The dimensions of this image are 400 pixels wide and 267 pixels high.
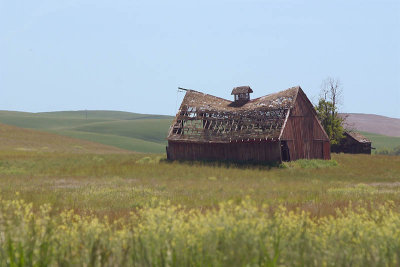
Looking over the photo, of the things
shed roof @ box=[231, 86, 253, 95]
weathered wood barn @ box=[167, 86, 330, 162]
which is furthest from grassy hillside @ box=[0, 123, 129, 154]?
shed roof @ box=[231, 86, 253, 95]

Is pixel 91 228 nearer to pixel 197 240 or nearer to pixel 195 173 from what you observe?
pixel 197 240

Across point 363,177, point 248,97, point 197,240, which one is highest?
point 248,97

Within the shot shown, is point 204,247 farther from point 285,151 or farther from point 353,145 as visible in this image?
point 353,145

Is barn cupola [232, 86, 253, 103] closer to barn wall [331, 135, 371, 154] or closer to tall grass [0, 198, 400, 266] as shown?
barn wall [331, 135, 371, 154]

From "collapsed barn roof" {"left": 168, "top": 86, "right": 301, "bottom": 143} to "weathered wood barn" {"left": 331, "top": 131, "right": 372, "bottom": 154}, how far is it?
29070 mm

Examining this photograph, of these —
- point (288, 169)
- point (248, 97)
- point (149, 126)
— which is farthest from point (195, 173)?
point (149, 126)

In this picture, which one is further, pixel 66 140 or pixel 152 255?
pixel 66 140

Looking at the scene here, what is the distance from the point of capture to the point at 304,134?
132ft

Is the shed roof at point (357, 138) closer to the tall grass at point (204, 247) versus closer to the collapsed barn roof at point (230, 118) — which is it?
the collapsed barn roof at point (230, 118)

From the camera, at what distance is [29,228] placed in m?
5.86

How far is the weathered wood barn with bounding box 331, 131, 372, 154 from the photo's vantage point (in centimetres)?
6725

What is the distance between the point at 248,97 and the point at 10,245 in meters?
41.7

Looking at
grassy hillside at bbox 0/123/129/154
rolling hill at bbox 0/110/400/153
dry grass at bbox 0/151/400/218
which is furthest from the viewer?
rolling hill at bbox 0/110/400/153

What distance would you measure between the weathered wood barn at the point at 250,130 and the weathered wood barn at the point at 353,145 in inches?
1101
